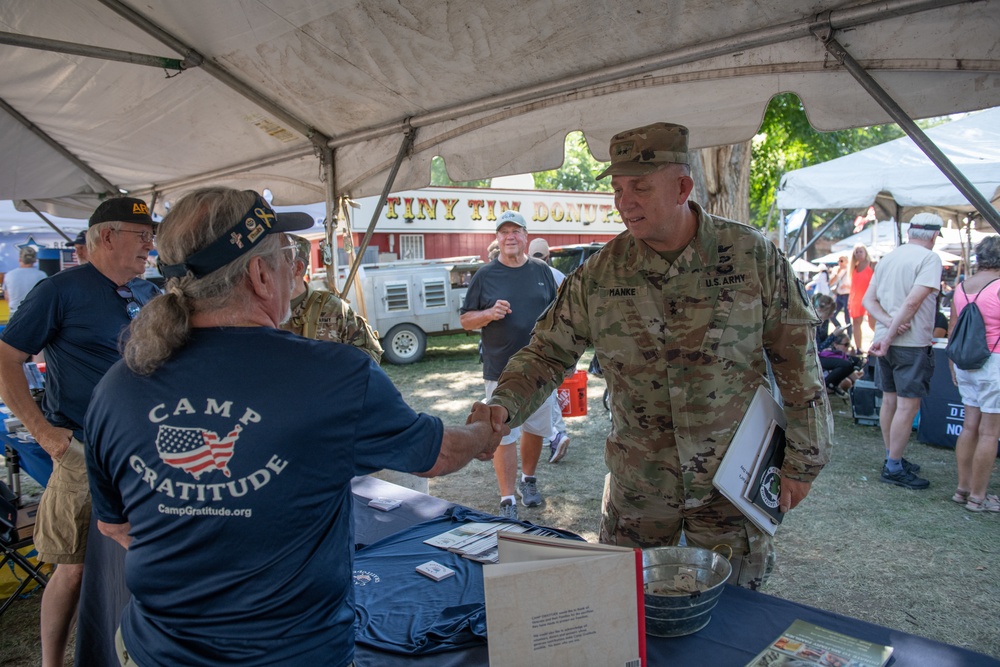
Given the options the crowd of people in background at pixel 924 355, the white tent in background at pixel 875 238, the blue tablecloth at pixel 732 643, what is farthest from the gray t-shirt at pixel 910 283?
the white tent in background at pixel 875 238

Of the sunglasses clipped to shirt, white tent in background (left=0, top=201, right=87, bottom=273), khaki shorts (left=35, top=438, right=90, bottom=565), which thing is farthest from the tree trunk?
white tent in background (left=0, top=201, right=87, bottom=273)

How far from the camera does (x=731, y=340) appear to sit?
7.05ft

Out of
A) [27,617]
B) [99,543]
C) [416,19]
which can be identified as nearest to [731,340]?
[416,19]

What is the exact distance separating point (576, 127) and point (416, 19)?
0.86 metres

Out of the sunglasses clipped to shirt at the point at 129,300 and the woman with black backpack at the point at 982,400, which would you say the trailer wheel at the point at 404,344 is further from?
the sunglasses clipped to shirt at the point at 129,300

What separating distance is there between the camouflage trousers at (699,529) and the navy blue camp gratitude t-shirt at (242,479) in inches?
47.3

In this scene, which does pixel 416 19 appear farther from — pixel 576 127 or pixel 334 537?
pixel 334 537

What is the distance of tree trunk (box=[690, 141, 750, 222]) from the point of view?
7.12 m

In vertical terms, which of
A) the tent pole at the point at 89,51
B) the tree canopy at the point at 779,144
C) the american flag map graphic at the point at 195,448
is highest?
the tree canopy at the point at 779,144

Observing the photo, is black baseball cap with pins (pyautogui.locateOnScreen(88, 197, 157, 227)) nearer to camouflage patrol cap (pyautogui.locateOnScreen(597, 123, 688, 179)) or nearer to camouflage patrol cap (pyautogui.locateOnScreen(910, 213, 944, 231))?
camouflage patrol cap (pyautogui.locateOnScreen(597, 123, 688, 179))

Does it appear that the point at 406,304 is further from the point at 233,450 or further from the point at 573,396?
the point at 233,450

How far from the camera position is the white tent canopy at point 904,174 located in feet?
21.7

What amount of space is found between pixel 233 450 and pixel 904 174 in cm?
816

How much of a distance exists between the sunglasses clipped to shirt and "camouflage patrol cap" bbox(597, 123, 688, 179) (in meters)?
2.21
